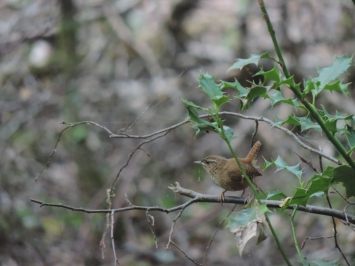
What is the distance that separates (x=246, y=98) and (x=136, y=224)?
4115 mm

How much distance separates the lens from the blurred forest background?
4316mm

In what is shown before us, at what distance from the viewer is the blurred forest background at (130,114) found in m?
4.32

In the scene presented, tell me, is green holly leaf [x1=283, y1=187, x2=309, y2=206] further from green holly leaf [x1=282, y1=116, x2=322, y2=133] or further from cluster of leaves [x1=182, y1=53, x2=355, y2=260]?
green holly leaf [x1=282, y1=116, x2=322, y2=133]

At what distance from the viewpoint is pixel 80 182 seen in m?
5.04

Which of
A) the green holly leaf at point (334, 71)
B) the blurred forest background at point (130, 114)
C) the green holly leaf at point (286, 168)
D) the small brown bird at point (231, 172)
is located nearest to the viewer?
the green holly leaf at point (334, 71)

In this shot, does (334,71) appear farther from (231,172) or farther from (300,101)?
(231,172)

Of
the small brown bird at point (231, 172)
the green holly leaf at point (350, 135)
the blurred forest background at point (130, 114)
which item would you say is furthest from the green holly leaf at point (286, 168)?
the blurred forest background at point (130, 114)

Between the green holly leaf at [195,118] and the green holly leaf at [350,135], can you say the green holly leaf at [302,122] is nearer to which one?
the green holly leaf at [350,135]

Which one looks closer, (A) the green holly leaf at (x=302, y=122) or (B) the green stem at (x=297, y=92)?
(B) the green stem at (x=297, y=92)

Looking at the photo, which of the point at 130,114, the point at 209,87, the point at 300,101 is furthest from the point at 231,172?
the point at 130,114

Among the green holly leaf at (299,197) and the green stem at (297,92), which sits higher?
the green stem at (297,92)

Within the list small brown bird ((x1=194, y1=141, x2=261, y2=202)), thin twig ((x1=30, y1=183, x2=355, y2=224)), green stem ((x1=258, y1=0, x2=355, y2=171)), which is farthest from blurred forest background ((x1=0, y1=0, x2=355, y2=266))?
green stem ((x1=258, y1=0, x2=355, y2=171))

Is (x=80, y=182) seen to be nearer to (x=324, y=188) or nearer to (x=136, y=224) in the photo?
(x=136, y=224)

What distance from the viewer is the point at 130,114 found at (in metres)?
5.42
